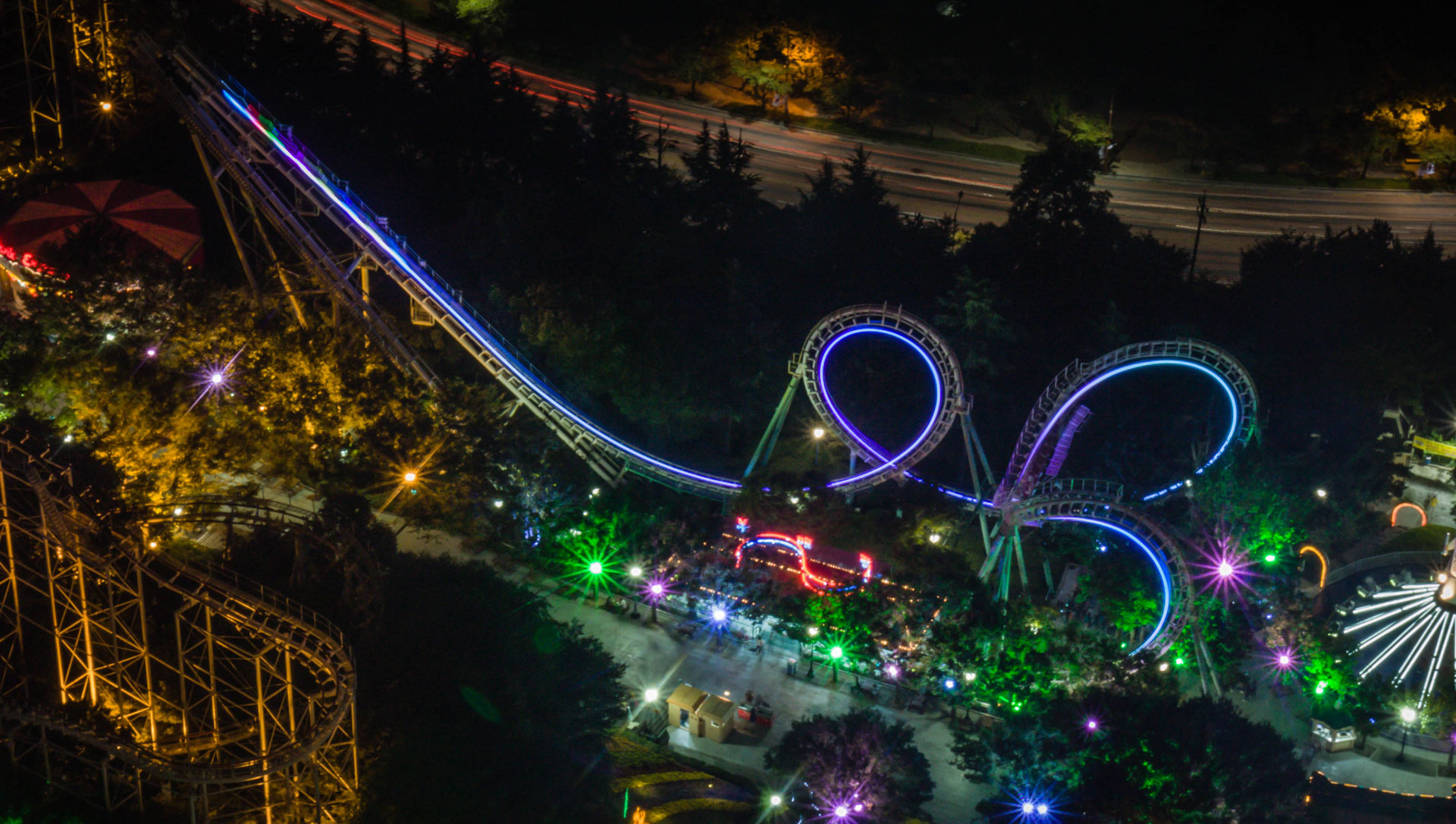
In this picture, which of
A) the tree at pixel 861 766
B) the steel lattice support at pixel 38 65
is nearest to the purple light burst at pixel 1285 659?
the tree at pixel 861 766

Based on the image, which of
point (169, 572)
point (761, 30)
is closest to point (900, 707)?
point (169, 572)

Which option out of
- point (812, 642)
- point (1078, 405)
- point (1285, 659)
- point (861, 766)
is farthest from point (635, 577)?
point (1285, 659)

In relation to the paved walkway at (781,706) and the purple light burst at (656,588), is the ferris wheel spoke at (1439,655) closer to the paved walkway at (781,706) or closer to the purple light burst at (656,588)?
the paved walkway at (781,706)

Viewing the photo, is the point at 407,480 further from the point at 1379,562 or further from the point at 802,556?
the point at 1379,562

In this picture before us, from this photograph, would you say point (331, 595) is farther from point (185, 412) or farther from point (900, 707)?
point (900, 707)

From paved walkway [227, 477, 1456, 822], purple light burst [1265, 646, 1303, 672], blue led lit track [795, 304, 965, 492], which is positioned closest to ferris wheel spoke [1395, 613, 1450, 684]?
paved walkway [227, 477, 1456, 822]

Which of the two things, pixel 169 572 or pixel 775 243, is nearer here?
pixel 169 572
